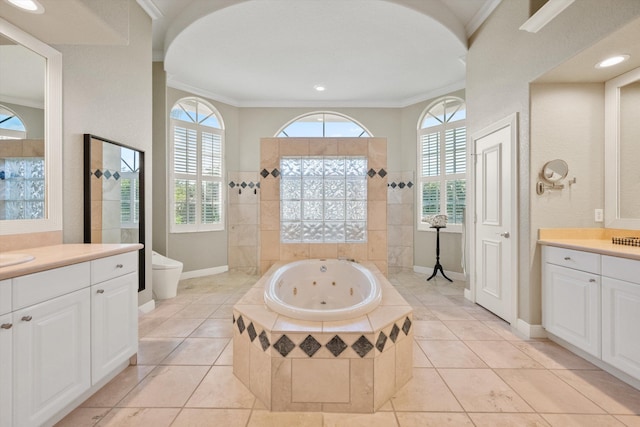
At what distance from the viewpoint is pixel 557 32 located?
2.15 metres

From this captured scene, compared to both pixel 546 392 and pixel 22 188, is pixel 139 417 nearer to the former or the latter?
pixel 22 188

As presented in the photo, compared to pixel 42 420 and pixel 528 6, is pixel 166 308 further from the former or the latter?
pixel 528 6

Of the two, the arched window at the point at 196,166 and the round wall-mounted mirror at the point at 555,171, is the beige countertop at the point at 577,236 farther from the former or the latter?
the arched window at the point at 196,166

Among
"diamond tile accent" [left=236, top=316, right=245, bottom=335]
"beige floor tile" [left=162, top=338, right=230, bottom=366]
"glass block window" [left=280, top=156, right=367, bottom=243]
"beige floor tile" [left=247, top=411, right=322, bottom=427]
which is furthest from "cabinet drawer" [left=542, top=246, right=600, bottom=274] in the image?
"beige floor tile" [left=162, top=338, right=230, bottom=366]

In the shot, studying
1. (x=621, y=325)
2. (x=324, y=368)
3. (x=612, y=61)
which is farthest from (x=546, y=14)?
(x=324, y=368)

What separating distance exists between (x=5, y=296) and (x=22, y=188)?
36.7 inches

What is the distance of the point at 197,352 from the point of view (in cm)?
221

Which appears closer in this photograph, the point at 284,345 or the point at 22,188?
the point at 284,345

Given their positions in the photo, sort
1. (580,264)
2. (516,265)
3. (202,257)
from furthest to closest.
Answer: (202,257) → (516,265) → (580,264)

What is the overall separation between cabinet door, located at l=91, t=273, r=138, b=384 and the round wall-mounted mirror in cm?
320

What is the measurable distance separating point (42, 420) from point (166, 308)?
73.4 inches

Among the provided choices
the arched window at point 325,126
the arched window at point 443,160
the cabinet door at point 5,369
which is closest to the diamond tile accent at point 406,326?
the cabinet door at point 5,369

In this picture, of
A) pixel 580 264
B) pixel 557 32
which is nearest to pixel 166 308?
pixel 580 264

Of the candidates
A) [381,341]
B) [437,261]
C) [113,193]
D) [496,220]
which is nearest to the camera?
[381,341]
